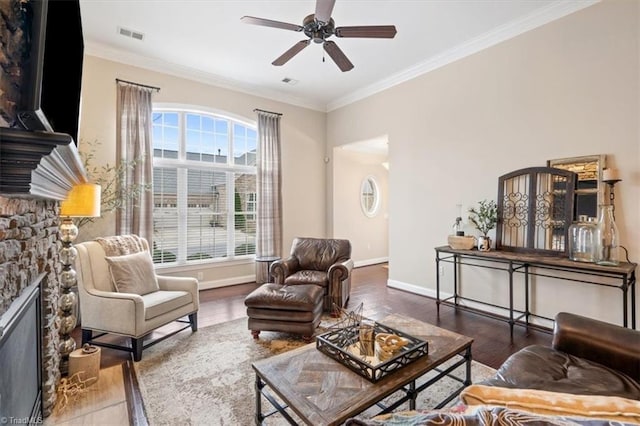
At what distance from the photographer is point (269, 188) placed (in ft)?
17.6

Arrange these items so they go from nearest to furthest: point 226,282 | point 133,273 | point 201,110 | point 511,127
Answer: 1. point 133,273
2. point 511,127
3. point 201,110
4. point 226,282

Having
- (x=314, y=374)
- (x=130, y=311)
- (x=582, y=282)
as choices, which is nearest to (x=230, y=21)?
(x=130, y=311)

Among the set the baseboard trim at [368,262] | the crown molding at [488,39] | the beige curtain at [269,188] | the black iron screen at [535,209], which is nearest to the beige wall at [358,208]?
the baseboard trim at [368,262]

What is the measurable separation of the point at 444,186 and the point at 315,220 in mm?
2794

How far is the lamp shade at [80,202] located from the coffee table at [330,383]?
199cm

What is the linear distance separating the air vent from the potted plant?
4804mm

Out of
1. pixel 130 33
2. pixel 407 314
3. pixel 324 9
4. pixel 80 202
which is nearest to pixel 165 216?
pixel 80 202

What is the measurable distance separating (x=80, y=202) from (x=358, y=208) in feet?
17.3

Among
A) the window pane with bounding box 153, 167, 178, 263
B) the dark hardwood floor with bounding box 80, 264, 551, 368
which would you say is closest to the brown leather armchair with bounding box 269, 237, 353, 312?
the dark hardwood floor with bounding box 80, 264, 551, 368

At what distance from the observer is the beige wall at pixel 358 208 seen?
6.38m

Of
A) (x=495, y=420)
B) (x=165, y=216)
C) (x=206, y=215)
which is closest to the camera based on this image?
(x=495, y=420)

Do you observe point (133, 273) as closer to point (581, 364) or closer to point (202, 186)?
point (202, 186)

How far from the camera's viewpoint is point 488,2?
3.07 metres

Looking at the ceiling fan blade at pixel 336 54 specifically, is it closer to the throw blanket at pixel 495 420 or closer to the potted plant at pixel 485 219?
the potted plant at pixel 485 219
